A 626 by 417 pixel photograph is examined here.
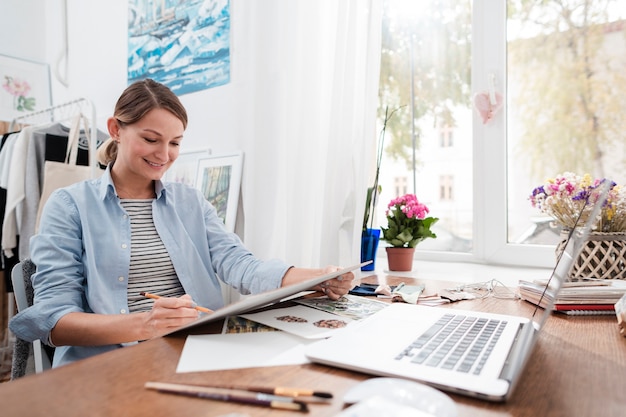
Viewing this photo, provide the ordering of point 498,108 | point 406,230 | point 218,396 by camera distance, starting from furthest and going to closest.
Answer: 1. point 498,108
2. point 406,230
3. point 218,396

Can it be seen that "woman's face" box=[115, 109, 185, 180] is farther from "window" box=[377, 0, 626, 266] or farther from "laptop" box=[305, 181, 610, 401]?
"window" box=[377, 0, 626, 266]

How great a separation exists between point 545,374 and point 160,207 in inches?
39.3

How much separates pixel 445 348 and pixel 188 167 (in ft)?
5.49

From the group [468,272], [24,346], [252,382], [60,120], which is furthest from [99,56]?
[252,382]

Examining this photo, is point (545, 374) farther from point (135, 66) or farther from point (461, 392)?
point (135, 66)

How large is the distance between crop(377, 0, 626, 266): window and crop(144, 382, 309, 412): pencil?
1.37 m

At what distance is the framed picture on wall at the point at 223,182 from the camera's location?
6.12ft

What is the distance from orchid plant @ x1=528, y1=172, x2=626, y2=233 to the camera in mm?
1067

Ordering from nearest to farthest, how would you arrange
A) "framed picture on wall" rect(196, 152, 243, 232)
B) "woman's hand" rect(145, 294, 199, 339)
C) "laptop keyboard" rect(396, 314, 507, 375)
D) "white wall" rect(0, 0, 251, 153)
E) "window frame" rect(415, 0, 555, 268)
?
"laptop keyboard" rect(396, 314, 507, 375) < "woman's hand" rect(145, 294, 199, 339) < "window frame" rect(415, 0, 555, 268) < "framed picture on wall" rect(196, 152, 243, 232) < "white wall" rect(0, 0, 251, 153)

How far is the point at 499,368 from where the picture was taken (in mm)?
564

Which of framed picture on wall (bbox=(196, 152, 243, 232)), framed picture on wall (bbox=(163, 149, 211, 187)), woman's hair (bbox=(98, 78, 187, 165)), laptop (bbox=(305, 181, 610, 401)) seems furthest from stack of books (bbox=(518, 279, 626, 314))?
framed picture on wall (bbox=(163, 149, 211, 187))

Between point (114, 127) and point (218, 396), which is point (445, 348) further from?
point (114, 127)

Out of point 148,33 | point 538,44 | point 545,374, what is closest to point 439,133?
point 538,44

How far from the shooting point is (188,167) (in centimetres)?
211
